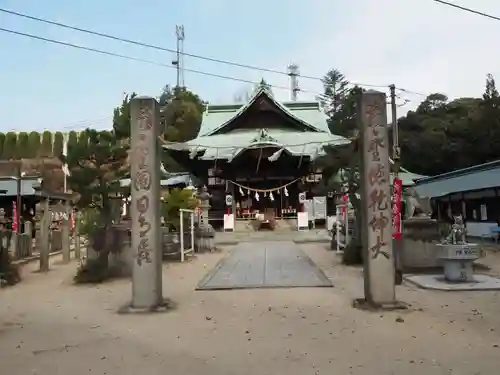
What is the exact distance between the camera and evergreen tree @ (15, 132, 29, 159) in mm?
55125

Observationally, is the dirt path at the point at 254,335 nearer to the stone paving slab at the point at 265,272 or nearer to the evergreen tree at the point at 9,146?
the stone paving slab at the point at 265,272

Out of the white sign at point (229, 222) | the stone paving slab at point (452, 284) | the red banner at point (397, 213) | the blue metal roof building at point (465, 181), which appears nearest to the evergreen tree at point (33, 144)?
the white sign at point (229, 222)

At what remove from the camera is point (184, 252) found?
1661cm

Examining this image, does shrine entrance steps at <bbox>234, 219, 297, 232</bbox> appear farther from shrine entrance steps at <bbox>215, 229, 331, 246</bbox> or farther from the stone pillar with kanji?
the stone pillar with kanji

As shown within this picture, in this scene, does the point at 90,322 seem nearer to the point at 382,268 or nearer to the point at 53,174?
the point at 382,268

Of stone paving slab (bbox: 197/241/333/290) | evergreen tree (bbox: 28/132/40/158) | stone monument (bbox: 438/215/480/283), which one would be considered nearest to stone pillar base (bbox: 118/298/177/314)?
stone paving slab (bbox: 197/241/333/290)

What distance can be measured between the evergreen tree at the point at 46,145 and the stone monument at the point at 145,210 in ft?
164

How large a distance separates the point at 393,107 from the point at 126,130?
19.4m

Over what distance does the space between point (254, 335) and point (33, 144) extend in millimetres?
55795

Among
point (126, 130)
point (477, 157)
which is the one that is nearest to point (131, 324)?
point (126, 130)

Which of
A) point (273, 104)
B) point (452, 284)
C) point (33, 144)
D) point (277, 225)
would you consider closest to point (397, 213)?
point (452, 284)

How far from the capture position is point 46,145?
56938 mm

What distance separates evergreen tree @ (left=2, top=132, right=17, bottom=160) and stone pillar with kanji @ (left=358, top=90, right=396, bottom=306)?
52.9 metres

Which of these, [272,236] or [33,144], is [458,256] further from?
[33,144]
